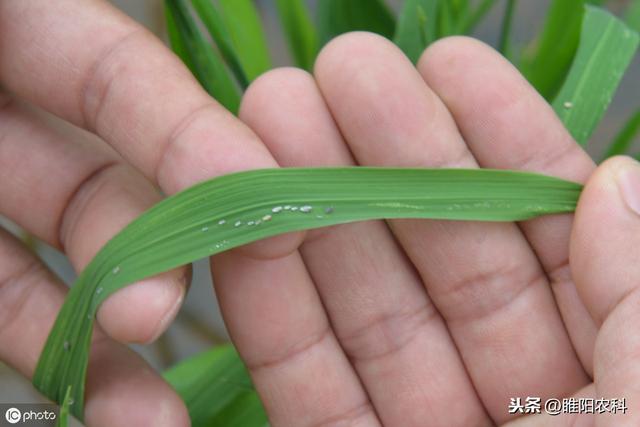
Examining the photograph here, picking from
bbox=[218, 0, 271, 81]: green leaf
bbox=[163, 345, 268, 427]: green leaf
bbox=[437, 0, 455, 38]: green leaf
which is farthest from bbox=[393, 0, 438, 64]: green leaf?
bbox=[163, 345, 268, 427]: green leaf

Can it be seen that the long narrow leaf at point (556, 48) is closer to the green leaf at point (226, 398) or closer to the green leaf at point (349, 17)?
the green leaf at point (349, 17)

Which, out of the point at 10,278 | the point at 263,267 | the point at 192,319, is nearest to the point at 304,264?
the point at 263,267

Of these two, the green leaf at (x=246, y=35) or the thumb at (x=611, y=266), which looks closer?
the thumb at (x=611, y=266)

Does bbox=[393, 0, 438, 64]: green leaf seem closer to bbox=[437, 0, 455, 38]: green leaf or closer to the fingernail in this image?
bbox=[437, 0, 455, 38]: green leaf

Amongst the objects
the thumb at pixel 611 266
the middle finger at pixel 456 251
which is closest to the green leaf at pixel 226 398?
the middle finger at pixel 456 251

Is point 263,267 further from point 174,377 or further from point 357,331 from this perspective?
point 174,377

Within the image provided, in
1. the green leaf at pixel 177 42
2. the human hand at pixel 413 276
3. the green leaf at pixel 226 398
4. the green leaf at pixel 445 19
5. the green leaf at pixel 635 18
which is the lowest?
the green leaf at pixel 226 398
